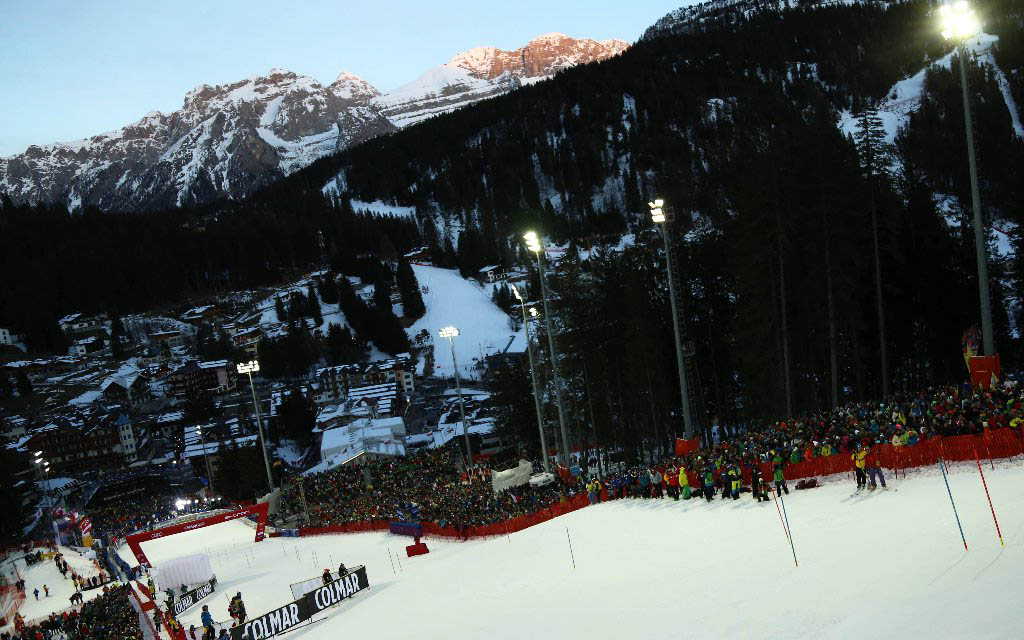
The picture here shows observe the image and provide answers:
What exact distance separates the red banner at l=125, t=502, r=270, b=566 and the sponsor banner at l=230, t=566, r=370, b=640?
891 inches

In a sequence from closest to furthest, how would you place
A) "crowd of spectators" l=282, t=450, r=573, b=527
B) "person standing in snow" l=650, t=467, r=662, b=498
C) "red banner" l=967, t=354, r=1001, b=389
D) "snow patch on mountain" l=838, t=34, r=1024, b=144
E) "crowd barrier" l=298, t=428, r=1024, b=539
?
"crowd barrier" l=298, t=428, r=1024, b=539 < "red banner" l=967, t=354, r=1001, b=389 < "person standing in snow" l=650, t=467, r=662, b=498 < "crowd of spectators" l=282, t=450, r=573, b=527 < "snow patch on mountain" l=838, t=34, r=1024, b=144

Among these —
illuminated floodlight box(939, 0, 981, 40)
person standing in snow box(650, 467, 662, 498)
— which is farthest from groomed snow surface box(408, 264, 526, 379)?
illuminated floodlight box(939, 0, 981, 40)

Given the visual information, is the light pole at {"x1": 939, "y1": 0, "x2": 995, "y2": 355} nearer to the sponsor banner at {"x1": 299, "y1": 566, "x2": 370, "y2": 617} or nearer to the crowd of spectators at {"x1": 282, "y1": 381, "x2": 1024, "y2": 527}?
the crowd of spectators at {"x1": 282, "y1": 381, "x2": 1024, "y2": 527}

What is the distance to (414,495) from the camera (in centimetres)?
4297

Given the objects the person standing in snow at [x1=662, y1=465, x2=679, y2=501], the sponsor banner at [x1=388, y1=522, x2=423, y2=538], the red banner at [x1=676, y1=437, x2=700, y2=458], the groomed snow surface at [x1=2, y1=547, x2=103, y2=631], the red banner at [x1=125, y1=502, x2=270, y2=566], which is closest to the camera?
the person standing in snow at [x1=662, y1=465, x2=679, y2=501]

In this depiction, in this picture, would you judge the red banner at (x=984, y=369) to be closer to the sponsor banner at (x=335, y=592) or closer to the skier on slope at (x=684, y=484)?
→ the skier on slope at (x=684, y=484)

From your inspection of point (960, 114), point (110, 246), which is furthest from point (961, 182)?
point (110, 246)

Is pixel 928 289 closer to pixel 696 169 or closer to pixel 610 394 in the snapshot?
pixel 610 394

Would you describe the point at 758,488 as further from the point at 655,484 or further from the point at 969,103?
the point at 969,103

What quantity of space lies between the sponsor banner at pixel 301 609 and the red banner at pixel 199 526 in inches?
891

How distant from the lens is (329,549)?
120ft

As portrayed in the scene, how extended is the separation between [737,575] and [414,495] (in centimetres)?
3128

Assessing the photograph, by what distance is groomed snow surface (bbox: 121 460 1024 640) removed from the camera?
33.3ft

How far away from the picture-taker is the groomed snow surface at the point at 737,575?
10.2m
